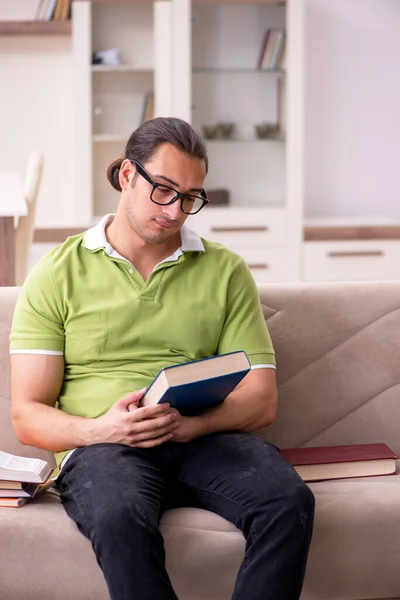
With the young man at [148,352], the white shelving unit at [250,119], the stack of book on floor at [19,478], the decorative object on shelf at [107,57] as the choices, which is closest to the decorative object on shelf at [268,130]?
the white shelving unit at [250,119]

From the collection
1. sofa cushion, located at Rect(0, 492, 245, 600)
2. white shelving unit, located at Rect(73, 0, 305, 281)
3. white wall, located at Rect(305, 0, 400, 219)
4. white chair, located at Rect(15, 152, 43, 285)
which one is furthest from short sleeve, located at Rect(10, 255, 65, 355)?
white wall, located at Rect(305, 0, 400, 219)

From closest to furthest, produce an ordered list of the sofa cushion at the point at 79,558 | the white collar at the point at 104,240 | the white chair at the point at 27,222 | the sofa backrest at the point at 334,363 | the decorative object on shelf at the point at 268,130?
the sofa cushion at the point at 79,558 → the white collar at the point at 104,240 → the sofa backrest at the point at 334,363 → the white chair at the point at 27,222 → the decorative object on shelf at the point at 268,130

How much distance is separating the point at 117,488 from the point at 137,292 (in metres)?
0.44

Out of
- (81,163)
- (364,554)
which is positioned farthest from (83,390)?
(81,163)

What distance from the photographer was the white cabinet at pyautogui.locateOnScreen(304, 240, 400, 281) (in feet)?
15.8

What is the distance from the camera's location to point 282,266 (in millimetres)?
4832

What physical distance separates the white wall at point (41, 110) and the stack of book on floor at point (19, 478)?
10.5ft

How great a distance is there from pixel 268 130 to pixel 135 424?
131 inches

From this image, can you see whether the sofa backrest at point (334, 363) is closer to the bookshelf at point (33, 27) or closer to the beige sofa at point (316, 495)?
the beige sofa at point (316, 495)

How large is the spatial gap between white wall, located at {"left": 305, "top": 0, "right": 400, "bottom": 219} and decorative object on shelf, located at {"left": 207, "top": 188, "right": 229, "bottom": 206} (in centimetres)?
51

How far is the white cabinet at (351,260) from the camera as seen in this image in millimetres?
4820

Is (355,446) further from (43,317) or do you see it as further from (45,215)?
(45,215)

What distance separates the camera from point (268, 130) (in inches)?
191

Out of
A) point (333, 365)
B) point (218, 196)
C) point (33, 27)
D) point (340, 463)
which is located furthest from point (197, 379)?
point (33, 27)
